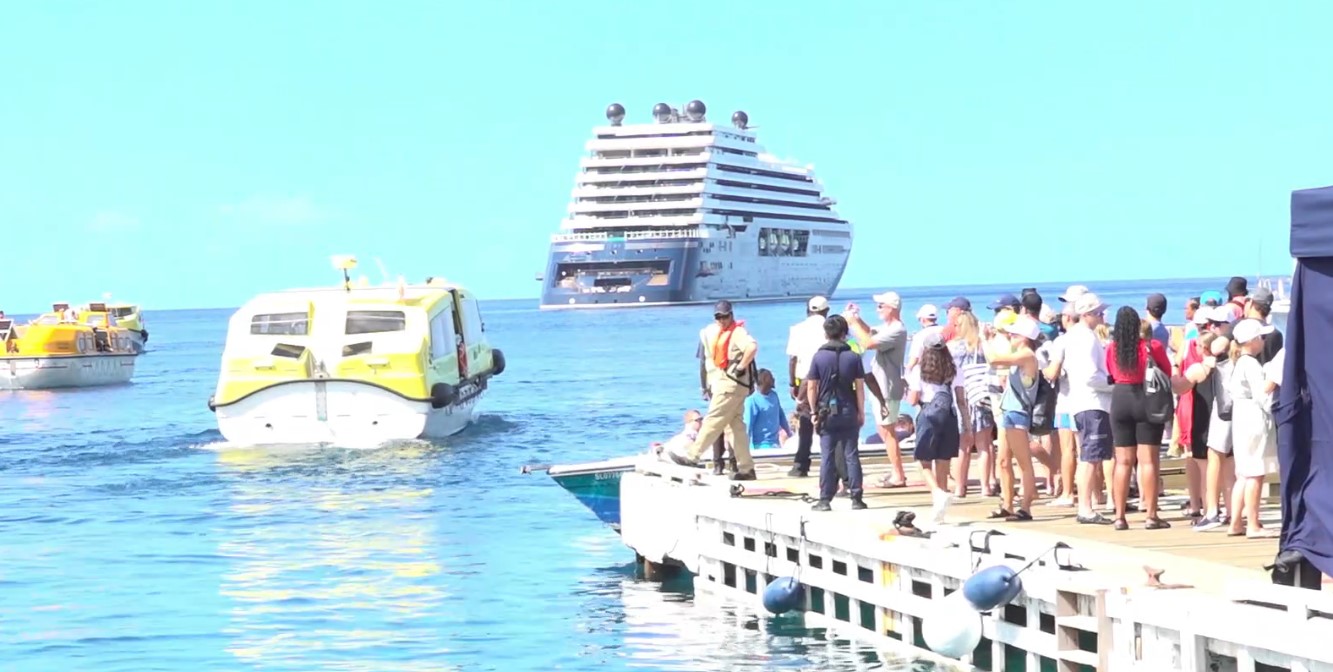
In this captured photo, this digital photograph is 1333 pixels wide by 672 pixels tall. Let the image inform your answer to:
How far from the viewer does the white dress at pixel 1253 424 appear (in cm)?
1023

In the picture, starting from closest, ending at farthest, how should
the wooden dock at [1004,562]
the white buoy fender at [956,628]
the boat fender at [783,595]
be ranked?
1. the wooden dock at [1004,562]
2. the white buoy fender at [956,628]
3. the boat fender at [783,595]

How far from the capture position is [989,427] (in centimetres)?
1288

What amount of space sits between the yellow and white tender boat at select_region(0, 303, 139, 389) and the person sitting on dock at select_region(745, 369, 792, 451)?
39774 mm

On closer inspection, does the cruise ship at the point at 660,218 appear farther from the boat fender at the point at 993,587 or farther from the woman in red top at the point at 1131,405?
the boat fender at the point at 993,587

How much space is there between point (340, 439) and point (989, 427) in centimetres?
1527

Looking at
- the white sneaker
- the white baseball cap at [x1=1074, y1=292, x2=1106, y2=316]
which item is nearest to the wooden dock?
the white sneaker

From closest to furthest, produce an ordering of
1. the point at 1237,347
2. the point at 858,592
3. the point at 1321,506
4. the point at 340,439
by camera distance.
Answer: the point at 1321,506, the point at 1237,347, the point at 858,592, the point at 340,439

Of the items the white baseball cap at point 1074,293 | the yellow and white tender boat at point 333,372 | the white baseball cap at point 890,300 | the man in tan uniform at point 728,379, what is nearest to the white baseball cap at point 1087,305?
the white baseball cap at point 1074,293

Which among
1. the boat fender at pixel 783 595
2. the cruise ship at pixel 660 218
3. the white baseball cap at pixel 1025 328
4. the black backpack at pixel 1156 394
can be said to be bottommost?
the boat fender at pixel 783 595

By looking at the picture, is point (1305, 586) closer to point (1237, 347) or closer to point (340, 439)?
point (1237, 347)

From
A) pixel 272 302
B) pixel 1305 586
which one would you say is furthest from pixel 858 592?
pixel 272 302

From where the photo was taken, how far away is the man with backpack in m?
12.5

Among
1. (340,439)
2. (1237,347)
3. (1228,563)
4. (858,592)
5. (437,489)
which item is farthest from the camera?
(340,439)

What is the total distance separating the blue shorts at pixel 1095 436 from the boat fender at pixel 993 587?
1869 millimetres
